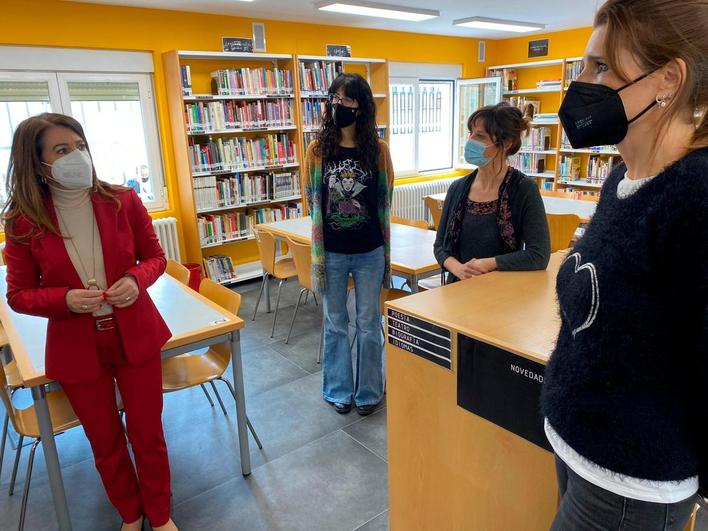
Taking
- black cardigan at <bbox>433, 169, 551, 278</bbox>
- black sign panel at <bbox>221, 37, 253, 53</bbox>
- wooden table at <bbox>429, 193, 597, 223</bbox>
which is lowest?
wooden table at <bbox>429, 193, 597, 223</bbox>

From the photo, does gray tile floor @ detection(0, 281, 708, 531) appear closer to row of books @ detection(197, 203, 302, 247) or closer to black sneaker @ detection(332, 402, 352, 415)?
black sneaker @ detection(332, 402, 352, 415)

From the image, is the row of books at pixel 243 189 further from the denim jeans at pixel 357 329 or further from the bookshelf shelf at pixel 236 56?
the denim jeans at pixel 357 329

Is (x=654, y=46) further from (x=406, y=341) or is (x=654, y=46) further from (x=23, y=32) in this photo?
(x=23, y=32)

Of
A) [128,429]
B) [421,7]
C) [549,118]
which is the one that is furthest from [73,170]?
[549,118]

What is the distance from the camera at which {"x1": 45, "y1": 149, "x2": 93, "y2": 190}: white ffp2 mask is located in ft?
5.24

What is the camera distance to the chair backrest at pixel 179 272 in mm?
2785

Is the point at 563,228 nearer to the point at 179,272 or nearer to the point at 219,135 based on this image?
the point at 179,272

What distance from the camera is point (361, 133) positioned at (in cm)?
→ 240

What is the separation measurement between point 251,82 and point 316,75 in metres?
0.76

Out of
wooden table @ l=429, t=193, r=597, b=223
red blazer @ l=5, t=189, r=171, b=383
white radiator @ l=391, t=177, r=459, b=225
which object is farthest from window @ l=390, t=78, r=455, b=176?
red blazer @ l=5, t=189, r=171, b=383

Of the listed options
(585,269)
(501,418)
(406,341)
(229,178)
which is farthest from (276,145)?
(585,269)

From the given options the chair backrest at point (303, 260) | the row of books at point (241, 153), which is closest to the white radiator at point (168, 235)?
the row of books at point (241, 153)

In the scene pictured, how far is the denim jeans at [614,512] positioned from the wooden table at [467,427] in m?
0.36

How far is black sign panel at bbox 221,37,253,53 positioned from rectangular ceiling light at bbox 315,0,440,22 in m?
0.80
